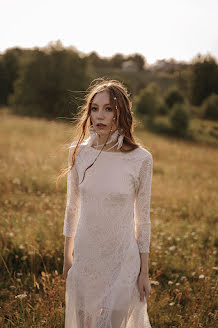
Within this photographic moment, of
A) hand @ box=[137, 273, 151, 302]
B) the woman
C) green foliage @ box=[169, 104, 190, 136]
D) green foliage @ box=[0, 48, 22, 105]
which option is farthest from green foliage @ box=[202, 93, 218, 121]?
hand @ box=[137, 273, 151, 302]

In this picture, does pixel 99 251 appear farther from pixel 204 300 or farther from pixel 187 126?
pixel 187 126

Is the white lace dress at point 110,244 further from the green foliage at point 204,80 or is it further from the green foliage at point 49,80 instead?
the green foliage at point 204,80

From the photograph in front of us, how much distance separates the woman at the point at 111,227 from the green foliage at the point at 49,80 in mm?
35674

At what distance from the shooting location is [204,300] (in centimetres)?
334

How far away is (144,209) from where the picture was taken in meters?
2.23

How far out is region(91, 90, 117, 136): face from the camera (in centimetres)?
218

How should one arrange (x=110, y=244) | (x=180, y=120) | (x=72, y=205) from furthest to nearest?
(x=180, y=120) < (x=72, y=205) < (x=110, y=244)

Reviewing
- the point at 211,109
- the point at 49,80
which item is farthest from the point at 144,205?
the point at 211,109

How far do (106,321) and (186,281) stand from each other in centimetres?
210

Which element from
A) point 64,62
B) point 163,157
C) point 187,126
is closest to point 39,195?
point 163,157

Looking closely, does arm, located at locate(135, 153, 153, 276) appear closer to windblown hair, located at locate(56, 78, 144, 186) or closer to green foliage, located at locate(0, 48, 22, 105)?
windblown hair, located at locate(56, 78, 144, 186)

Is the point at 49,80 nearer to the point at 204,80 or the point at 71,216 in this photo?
the point at 204,80

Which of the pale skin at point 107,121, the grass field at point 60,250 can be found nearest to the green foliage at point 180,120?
the grass field at point 60,250

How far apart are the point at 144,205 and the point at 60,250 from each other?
7.65ft
